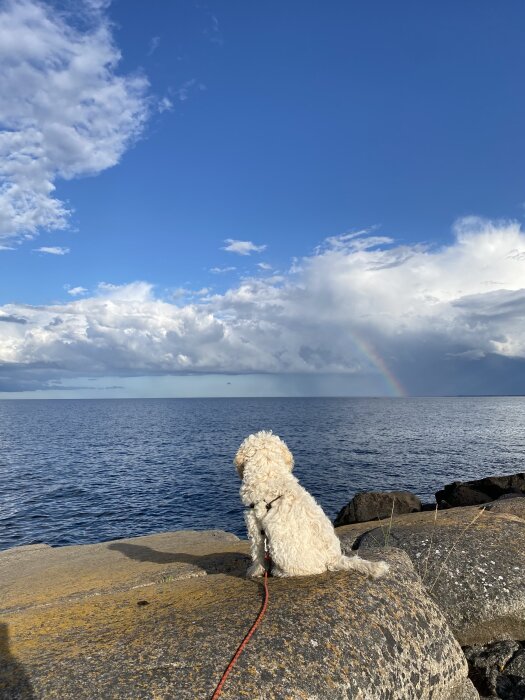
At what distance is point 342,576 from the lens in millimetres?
5543

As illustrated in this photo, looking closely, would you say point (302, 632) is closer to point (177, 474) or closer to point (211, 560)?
point (211, 560)

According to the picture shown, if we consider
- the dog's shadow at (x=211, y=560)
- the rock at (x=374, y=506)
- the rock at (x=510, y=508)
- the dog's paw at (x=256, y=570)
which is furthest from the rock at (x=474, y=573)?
the rock at (x=374, y=506)

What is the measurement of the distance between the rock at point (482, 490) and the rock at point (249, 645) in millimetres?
22497

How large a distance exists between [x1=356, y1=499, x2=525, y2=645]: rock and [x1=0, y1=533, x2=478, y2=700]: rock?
3.73 ft

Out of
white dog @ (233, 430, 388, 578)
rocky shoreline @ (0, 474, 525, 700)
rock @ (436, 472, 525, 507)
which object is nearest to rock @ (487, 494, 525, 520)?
rocky shoreline @ (0, 474, 525, 700)

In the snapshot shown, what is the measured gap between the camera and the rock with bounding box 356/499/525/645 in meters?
6.78

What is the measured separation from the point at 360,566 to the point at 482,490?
25912 mm

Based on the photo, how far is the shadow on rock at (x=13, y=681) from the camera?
377 cm

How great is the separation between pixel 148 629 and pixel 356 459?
4748cm

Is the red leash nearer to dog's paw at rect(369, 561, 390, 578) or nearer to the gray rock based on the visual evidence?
dog's paw at rect(369, 561, 390, 578)

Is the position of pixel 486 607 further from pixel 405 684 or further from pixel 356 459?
pixel 356 459

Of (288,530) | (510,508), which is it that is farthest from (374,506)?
(288,530)

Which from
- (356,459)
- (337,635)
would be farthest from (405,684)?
(356,459)

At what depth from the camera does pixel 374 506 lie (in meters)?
22.2
